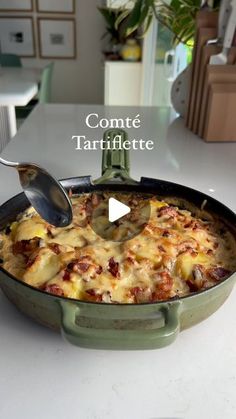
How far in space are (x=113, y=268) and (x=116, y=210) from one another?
17 centimetres

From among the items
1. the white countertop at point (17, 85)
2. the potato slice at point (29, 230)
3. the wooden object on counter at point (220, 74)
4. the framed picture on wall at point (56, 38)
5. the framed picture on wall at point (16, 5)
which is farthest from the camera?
the framed picture on wall at point (56, 38)

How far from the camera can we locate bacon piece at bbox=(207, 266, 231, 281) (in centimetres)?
57

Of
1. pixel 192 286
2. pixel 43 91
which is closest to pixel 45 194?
pixel 192 286

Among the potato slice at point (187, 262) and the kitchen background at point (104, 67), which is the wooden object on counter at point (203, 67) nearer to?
the potato slice at point (187, 262)

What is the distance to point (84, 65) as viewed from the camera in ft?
12.4

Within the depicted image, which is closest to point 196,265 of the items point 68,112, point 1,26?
point 68,112

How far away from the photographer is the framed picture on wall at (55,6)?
→ 351cm

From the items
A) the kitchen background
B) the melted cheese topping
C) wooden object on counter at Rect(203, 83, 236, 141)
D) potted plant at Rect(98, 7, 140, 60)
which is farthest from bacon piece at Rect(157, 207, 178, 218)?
potted plant at Rect(98, 7, 140, 60)

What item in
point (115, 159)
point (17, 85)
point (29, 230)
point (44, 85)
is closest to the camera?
point (29, 230)

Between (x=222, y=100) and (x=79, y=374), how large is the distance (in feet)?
3.14

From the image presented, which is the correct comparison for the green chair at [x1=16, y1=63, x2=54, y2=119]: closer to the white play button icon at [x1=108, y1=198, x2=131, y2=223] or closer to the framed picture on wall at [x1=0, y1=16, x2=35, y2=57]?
the framed picture on wall at [x1=0, y1=16, x2=35, y2=57]

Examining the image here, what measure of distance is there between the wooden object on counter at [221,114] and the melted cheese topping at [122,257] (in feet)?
2.00

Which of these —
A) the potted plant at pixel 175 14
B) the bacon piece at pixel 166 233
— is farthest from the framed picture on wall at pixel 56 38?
the bacon piece at pixel 166 233

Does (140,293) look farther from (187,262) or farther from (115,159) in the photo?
(115,159)
